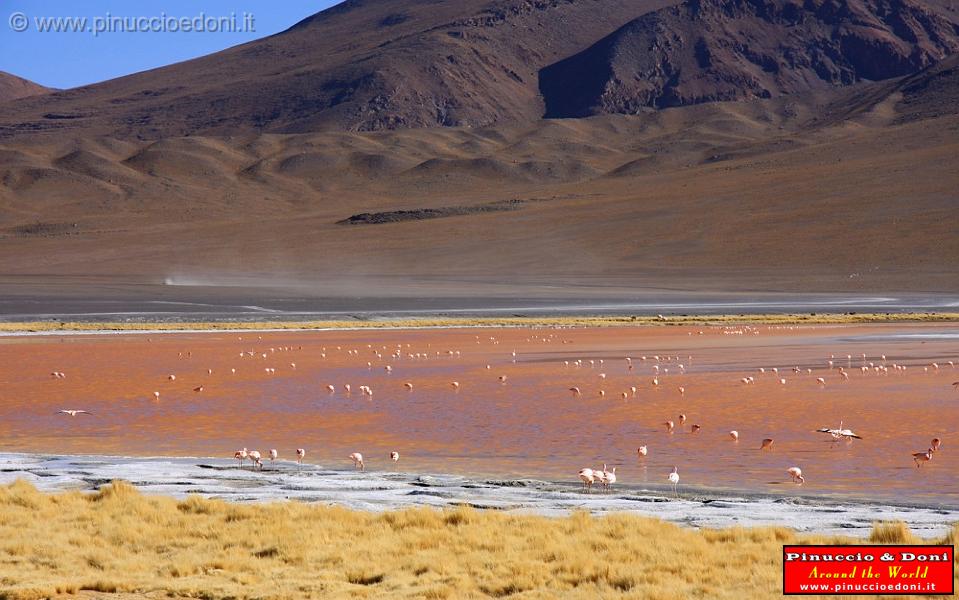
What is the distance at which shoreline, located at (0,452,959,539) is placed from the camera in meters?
9.55

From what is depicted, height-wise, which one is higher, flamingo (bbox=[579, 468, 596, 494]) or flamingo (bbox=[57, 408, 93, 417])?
flamingo (bbox=[57, 408, 93, 417])

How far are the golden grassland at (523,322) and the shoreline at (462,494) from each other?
26.4 metres

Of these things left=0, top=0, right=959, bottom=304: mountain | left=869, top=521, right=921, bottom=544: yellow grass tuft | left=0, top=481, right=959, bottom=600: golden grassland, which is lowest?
left=0, top=481, right=959, bottom=600: golden grassland

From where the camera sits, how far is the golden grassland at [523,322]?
39000mm

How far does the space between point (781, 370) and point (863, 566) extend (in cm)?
1636

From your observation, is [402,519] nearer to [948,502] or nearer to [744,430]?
[948,502]

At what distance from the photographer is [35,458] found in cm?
1331

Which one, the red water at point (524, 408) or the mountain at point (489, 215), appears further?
the mountain at point (489, 215)

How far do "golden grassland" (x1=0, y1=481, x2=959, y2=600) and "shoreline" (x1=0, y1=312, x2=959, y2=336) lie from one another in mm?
28700

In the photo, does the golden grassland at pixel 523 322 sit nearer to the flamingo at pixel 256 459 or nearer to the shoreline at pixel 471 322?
the shoreline at pixel 471 322

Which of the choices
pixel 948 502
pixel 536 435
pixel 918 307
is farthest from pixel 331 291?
pixel 948 502

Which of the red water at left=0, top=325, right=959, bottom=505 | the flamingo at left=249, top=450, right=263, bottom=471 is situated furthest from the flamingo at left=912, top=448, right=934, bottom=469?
the flamingo at left=249, top=450, right=263, bottom=471

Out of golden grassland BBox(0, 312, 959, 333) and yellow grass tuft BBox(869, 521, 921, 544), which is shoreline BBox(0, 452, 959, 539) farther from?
golden grassland BBox(0, 312, 959, 333)

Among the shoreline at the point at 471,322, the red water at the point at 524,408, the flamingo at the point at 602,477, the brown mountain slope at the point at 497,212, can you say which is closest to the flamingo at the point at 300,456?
the red water at the point at 524,408
